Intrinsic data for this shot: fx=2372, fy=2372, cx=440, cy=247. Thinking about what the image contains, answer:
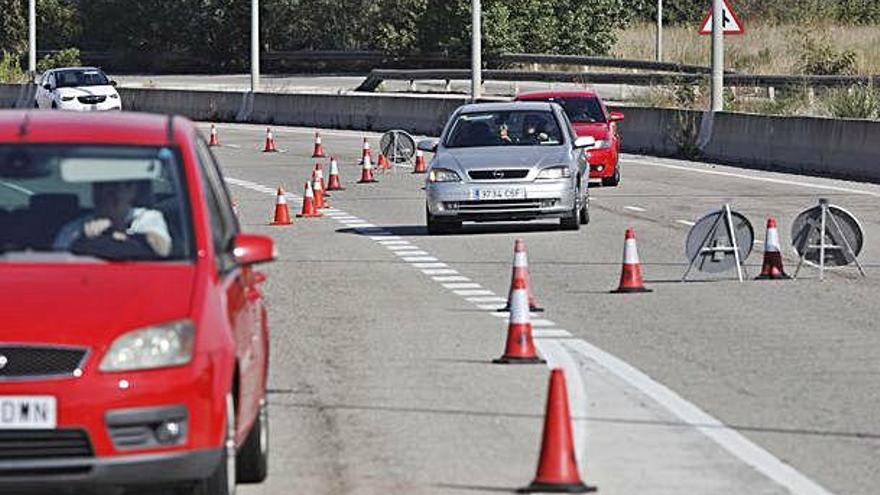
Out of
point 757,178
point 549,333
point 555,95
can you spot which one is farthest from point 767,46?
point 549,333

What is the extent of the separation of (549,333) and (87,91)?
44455 millimetres

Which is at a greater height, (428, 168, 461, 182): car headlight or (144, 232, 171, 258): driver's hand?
(144, 232, 171, 258): driver's hand

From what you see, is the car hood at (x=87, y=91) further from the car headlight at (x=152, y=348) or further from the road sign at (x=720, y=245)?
the car headlight at (x=152, y=348)

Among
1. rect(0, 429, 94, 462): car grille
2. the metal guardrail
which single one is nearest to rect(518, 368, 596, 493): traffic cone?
rect(0, 429, 94, 462): car grille

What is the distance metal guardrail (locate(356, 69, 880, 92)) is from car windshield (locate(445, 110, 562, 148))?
79.3 ft

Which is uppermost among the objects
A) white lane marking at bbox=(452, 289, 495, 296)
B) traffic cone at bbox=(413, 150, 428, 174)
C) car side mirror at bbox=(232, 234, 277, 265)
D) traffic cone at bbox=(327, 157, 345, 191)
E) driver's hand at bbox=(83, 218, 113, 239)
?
driver's hand at bbox=(83, 218, 113, 239)

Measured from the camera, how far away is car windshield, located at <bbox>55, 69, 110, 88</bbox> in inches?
2383

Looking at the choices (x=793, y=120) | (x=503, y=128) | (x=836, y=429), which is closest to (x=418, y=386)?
(x=836, y=429)

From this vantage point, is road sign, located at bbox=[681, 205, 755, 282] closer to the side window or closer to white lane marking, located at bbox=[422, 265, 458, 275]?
white lane marking, located at bbox=[422, 265, 458, 275]

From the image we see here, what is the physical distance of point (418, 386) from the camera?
1379 centimetres

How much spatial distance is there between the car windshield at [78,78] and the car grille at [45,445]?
52.4 meters

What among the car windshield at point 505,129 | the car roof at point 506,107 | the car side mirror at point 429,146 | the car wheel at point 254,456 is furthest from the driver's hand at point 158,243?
the car roof at point 506,107

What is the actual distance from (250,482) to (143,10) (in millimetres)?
96236

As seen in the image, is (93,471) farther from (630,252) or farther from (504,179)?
(504,179)
